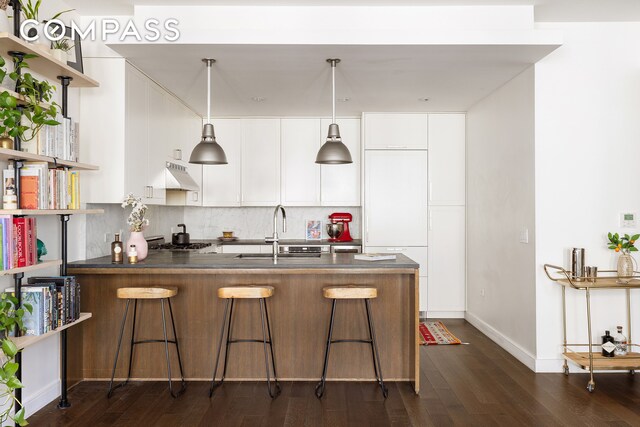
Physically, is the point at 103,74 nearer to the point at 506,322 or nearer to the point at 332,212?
the point at 332,212

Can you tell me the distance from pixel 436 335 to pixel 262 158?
3.03m

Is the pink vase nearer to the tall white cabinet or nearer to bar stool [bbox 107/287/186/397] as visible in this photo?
bar stool [bbox 107/287/186/397]

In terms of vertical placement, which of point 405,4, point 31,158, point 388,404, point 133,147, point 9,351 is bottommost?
point 388,404

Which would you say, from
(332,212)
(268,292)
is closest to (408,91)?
(332,212)

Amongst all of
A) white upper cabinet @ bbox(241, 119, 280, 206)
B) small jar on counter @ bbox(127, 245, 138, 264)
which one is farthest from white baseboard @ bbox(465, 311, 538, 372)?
small jar on counter @ bbox(127, 245, 138, 264)

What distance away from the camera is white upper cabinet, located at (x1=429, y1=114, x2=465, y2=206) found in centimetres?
577

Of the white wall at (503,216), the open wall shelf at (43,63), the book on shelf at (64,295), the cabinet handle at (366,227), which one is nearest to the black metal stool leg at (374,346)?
the white wall at (503,216)

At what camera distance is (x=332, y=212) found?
6.42 metres

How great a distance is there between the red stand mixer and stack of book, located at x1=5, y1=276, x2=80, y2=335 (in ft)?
11.1

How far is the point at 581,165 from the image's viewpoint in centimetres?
390

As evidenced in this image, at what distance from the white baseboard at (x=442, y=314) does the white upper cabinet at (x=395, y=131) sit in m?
2.03

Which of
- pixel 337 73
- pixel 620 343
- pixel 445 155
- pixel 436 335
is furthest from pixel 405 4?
pixel 436 335

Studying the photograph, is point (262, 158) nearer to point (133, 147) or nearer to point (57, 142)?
point (133, 147)

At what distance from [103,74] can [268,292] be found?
2.20m
